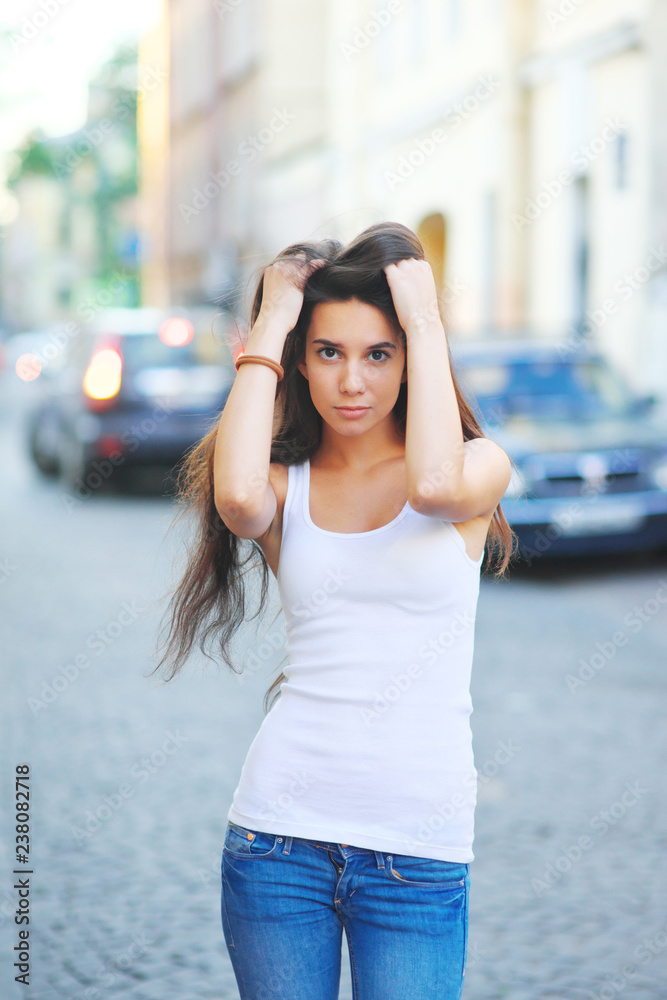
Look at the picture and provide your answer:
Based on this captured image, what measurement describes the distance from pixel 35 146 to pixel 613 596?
1353 cm

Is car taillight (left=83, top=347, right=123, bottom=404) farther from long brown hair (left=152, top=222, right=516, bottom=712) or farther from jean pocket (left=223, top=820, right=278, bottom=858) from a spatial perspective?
jean pocket (left=223, top=820, right=278, bottom=858)

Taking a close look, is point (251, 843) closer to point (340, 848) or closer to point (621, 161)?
point (340, 848)

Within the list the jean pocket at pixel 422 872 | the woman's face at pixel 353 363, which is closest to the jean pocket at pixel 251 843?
the jean pocket at pixel 422 872

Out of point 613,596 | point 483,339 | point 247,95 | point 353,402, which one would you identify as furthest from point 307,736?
point 247,95

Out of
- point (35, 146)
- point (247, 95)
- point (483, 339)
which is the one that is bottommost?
point (483, 339)

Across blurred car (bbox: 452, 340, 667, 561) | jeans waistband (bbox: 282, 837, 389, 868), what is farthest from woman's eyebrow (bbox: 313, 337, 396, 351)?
blurred car (bbox: 452, 340, 667, 561)

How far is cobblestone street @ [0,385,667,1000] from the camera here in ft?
11.2

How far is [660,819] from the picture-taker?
4422 millimetres

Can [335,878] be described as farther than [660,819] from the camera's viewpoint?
No

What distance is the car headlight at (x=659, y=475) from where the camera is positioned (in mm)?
8953

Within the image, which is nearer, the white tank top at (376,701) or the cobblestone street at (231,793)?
the white tank top at (376,701)

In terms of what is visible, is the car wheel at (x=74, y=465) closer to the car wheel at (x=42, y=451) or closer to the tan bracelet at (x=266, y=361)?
the car wheel at (x=42, y=451)

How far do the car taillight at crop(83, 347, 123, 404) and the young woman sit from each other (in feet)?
35.9

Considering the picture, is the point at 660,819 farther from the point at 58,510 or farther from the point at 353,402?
the point at 58,510
